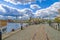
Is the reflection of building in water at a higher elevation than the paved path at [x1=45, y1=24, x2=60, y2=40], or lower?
higher

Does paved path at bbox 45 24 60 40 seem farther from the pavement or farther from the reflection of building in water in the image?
the reflection of building in water

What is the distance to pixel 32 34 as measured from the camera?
94.6 inches

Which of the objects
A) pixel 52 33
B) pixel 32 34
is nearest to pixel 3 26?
pixel 32 34

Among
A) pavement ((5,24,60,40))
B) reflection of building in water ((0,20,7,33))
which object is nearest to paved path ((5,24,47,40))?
pavement ((5,24,60,40))

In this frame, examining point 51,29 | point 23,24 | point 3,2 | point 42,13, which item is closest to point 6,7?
point 3,2

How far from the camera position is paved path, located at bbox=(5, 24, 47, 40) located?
2354 mm

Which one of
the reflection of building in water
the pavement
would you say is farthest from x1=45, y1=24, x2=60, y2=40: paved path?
the reflection of building in water

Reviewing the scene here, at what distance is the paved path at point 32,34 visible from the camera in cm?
235

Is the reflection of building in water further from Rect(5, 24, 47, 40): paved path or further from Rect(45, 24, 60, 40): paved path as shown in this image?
Rect(45, 24, 60, 40): paved path

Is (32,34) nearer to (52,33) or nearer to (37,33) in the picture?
(37,33)

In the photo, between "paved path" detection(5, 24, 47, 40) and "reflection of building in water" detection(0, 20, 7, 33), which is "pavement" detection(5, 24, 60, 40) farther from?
"reflection of building in water" detection(0, 20, 7, 33)

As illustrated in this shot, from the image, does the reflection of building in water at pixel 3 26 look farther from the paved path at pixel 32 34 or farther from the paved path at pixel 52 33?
the paved path at pixel 52 33

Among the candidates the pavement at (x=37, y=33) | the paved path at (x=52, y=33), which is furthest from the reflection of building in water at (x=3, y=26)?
the paved path at (x=52, y=33)

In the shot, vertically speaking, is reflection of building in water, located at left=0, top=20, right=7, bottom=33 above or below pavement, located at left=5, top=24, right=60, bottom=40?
above
